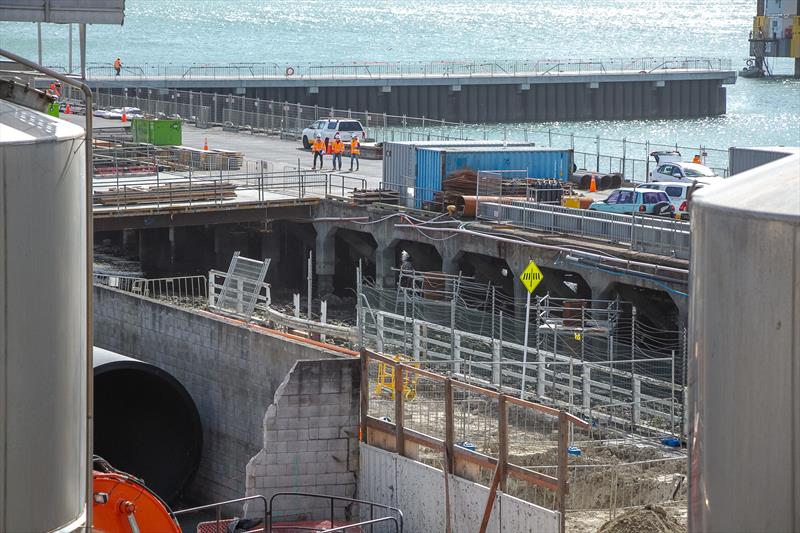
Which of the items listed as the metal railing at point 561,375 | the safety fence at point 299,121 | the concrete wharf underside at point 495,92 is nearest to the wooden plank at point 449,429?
the metal railing at point 561,375

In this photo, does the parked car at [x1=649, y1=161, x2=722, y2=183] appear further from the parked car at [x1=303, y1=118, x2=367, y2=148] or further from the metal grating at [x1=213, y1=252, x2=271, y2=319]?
the metal grating at [x1=213, y1=252, x2=271, y2=319]

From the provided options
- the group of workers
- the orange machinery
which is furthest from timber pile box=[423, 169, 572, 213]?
the orange machinery

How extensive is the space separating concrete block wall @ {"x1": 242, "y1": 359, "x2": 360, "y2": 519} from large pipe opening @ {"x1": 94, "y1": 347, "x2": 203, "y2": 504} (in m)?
3.74

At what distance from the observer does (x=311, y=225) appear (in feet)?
142

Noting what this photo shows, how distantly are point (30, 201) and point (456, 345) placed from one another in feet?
49.4

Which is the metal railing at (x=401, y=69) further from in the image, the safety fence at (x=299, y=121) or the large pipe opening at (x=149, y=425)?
the large pipe opening at (x=149, y=425)

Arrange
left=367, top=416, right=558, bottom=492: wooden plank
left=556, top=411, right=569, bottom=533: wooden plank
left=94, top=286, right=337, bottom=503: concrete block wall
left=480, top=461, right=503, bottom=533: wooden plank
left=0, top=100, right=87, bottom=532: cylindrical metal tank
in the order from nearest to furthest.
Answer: left=0, top=100, right=87, bottom=532: cylindrical metal tank → left=556, top=411, right=569, bottom=533: wooden plank → left=367, top=416, right=558, bottom=492: wooden plank → left=480, top=461, right=503, bottom=533: wooden plank → left=94, top=286, right=337, bottom=503: concrete block wall

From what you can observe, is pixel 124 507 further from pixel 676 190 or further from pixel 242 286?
pixel 676 190

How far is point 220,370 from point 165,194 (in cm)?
1712

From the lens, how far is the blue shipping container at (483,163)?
40844 millimetres

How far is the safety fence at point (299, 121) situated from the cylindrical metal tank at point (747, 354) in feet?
173

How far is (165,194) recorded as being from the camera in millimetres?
40281

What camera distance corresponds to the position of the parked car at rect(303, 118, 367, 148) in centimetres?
5788

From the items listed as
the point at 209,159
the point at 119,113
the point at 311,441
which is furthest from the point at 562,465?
the point at 119,113
